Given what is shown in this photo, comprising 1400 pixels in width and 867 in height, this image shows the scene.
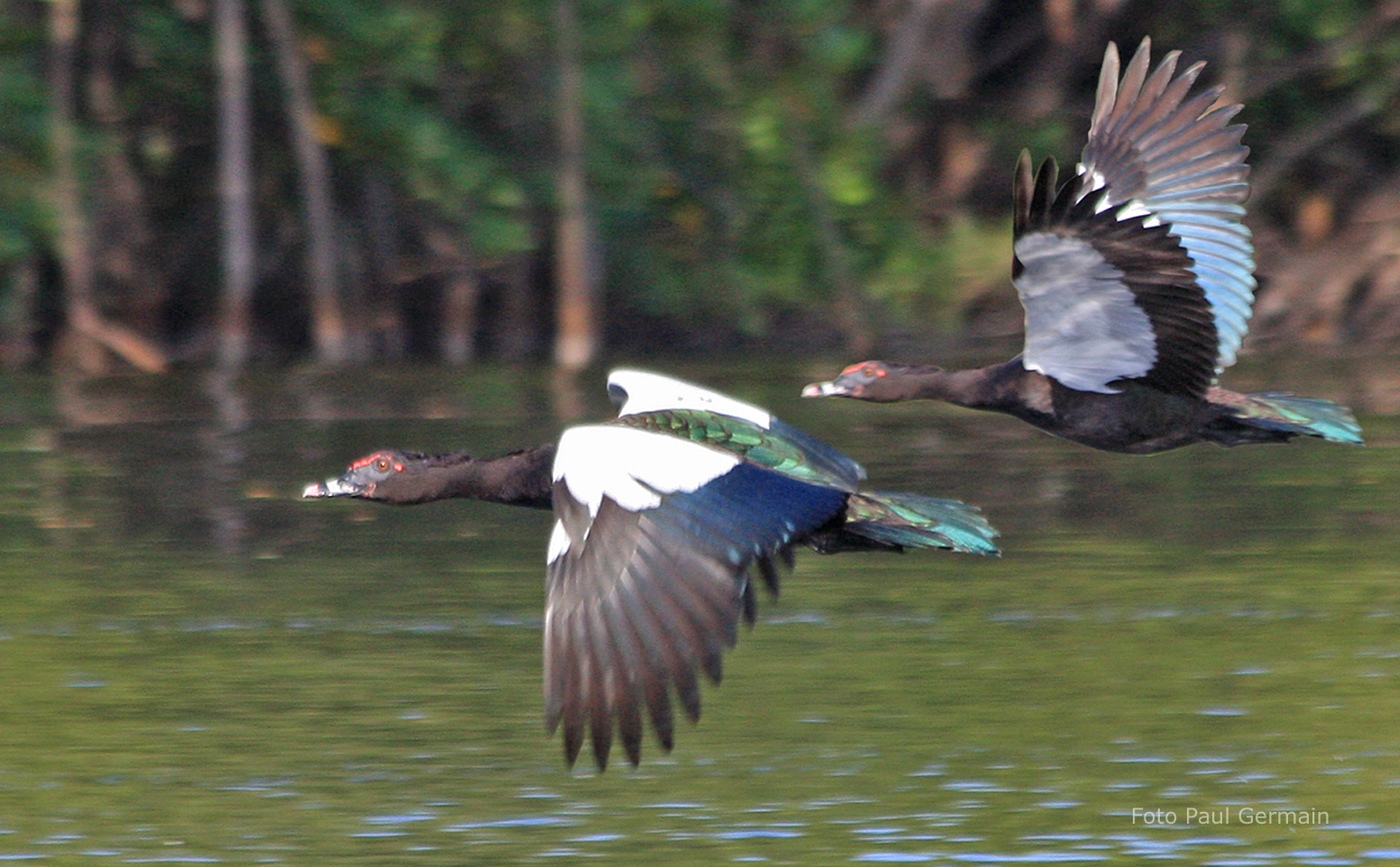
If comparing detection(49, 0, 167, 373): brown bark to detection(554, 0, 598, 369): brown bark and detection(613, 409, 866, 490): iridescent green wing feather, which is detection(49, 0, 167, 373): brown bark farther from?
detection(613, 409, 866, 490): iridescent green wing feather

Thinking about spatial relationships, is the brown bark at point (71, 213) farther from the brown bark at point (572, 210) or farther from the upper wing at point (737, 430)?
the upper wing at point (737, 430)

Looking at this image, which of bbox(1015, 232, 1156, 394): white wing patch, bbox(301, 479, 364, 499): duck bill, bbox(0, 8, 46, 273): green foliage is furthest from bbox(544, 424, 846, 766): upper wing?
bbox(0, 8, 46, 273): green foliage

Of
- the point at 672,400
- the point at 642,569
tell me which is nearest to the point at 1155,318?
the point at 672,400

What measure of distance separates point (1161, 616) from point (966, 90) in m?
16.6

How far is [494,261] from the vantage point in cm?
2341

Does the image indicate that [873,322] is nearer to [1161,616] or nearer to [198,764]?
[1161,616]

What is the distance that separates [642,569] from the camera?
245 inches

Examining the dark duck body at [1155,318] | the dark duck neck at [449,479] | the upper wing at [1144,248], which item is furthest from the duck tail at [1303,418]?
the dark duck neck at [449,479]

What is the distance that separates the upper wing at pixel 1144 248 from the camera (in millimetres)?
8273

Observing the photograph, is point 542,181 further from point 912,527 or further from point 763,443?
point 912,527

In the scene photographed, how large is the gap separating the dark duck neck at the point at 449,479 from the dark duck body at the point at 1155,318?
1.85 metres

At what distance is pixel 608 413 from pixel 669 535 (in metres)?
11.8

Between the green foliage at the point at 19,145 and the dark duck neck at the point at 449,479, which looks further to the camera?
the green foliage at the point at 19,145

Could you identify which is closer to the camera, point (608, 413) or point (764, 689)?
point (764, 689)
